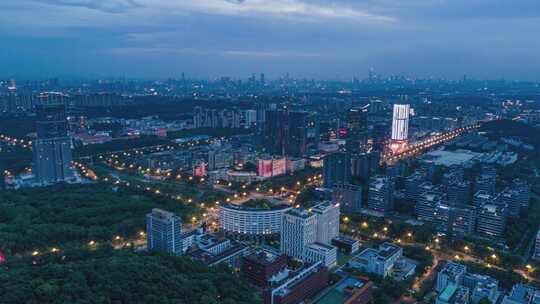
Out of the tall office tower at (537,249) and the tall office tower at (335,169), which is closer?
the tall office tower at (537,249)

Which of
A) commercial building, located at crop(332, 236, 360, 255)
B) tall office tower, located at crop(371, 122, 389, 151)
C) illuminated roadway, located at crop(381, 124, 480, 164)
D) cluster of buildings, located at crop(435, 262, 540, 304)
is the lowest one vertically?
commercial building, located at crop(332, 236, 360, 255)

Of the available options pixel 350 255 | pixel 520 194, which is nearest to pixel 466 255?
pixel 350 255

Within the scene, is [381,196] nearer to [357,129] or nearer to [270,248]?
[270,248]

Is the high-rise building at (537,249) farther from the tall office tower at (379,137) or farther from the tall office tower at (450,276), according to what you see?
the tall office tower at (379,137)

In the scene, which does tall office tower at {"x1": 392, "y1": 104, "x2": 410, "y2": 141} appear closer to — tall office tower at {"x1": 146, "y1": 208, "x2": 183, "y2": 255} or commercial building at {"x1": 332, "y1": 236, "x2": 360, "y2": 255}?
commercial building at {"x1": 332, "y1": 236, "x2": 360, "y2": 255}

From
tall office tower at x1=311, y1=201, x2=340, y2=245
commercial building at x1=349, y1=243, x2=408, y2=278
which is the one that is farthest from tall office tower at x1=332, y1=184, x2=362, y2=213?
commercial building at x1=349, y1=243, x2=408, y2=278

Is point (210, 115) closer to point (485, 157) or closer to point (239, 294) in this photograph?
point (485, 157)

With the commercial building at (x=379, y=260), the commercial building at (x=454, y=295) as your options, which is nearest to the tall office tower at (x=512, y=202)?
the commercial building at (x=379, y=260)
